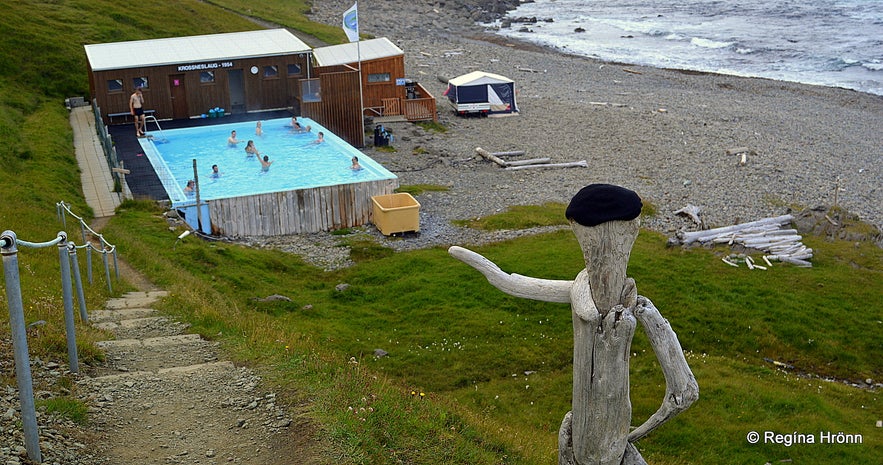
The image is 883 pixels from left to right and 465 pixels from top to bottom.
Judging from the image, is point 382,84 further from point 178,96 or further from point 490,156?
point 178,96

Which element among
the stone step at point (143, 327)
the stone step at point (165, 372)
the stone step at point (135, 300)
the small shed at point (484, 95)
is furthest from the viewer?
the small shed at point (484, 95)

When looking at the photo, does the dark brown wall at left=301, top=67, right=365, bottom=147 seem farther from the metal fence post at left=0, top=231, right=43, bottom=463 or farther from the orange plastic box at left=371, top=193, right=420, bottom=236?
the metal fence post at left=0, top=231, right=43, bottom=463

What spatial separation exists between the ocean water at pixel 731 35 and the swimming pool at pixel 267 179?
143 ft

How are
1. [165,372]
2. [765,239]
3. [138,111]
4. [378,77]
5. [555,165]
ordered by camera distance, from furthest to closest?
[378,77] < [555,165] < [138,111] < [765,239] < [165,372]

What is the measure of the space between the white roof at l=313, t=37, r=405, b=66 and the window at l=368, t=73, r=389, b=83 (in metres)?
0.90

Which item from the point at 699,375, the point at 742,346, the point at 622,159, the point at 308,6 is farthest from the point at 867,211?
the point at 308,6

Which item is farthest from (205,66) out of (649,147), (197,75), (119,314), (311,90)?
(119,314)

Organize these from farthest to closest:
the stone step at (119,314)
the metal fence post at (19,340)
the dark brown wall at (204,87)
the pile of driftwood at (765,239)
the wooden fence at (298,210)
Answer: the dark brown wall at (204,87) → the wooden fence at (298,210) → the pile of driftwood at (765,239) → the stone step at (119,314) → the metal fence post at (19,340)

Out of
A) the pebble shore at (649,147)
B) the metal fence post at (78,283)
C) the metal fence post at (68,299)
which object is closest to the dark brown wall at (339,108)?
the pebble shore at (649,147)

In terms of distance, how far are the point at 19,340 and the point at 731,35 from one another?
296 feet

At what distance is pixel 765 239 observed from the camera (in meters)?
26.0

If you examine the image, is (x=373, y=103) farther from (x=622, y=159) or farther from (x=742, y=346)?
(x=742, y=346)

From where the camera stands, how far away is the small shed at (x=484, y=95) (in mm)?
47219

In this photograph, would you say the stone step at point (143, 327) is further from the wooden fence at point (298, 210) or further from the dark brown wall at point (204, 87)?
the dark brown wall at point (204, 87)
